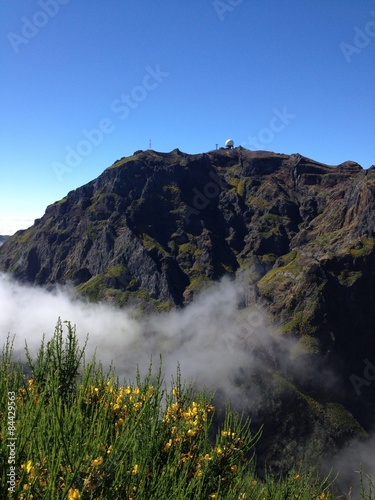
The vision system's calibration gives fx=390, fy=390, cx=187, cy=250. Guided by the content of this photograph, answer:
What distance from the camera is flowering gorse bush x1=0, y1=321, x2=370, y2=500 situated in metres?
8.42

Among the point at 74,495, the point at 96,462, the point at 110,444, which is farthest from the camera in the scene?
the point at 110,444

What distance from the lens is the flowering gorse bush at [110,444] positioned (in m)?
8.42

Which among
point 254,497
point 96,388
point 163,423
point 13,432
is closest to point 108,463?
point 13,432

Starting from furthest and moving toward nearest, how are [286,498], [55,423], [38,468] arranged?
1. [286,498]
2. [55,423]
3. [38,468]

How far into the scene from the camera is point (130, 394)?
14.9m

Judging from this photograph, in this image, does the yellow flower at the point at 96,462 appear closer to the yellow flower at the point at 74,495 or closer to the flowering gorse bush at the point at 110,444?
the flowering gorse bush at the point at 110,444

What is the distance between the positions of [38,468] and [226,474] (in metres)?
7.12

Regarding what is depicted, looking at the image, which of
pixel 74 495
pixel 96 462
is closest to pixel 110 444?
pixel 96 462

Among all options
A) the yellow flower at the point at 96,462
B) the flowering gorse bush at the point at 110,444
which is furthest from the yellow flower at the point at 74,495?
the yellow flower at the point at 96,462

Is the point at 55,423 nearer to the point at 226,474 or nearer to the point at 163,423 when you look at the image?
the point at 163,423

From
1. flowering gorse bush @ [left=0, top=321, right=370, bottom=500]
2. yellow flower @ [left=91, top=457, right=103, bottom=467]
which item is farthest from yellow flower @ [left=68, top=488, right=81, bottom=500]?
yellow flower @ [left=91, top=457, right=103, bottom=467]

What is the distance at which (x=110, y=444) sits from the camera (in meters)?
12.1

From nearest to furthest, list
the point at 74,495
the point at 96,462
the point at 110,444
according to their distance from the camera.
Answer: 1. the point at 74,495
2. the point at 96,462
3. the point at 110,444

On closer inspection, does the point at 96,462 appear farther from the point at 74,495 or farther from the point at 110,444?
the point at 110,444
